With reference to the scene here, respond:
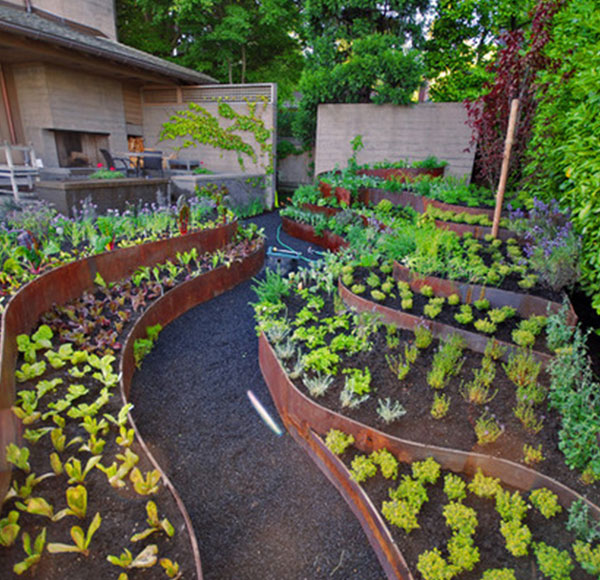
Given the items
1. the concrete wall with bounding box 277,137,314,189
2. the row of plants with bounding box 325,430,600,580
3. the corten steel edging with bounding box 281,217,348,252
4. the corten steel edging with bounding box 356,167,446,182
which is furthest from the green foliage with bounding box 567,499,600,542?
the concrete wall with bounding box 277,137,314,189

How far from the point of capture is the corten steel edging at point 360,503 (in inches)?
72.1

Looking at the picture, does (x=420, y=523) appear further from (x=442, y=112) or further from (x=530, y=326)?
(x=442, y=112)

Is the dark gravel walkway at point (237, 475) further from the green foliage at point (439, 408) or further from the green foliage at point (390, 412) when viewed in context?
the green foliage at point (439, 408)

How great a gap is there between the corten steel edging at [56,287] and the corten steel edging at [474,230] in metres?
3.04

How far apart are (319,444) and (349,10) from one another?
10844 millimetres

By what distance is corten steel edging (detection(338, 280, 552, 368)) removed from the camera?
288cm

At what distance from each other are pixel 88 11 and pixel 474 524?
14.5 meters

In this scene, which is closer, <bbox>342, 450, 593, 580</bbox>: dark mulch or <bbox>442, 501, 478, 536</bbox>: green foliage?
<bbox>342, 450, 593, 580</bbox>: dark mulch

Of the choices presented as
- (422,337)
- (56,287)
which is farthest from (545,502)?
(56,287)

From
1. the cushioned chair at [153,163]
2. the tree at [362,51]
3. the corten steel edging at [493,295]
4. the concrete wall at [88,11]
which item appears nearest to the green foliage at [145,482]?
the corten steel edging at [493,295]

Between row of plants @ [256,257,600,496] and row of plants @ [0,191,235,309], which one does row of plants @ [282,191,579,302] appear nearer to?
row of plants @ [256,257,600,496]

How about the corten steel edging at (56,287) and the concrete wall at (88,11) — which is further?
the concrete wall at (88,11)

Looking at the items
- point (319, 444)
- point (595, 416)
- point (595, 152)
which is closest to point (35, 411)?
point (319, 444)

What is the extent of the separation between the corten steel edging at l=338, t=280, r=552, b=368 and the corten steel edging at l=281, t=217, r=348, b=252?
2629 mm
